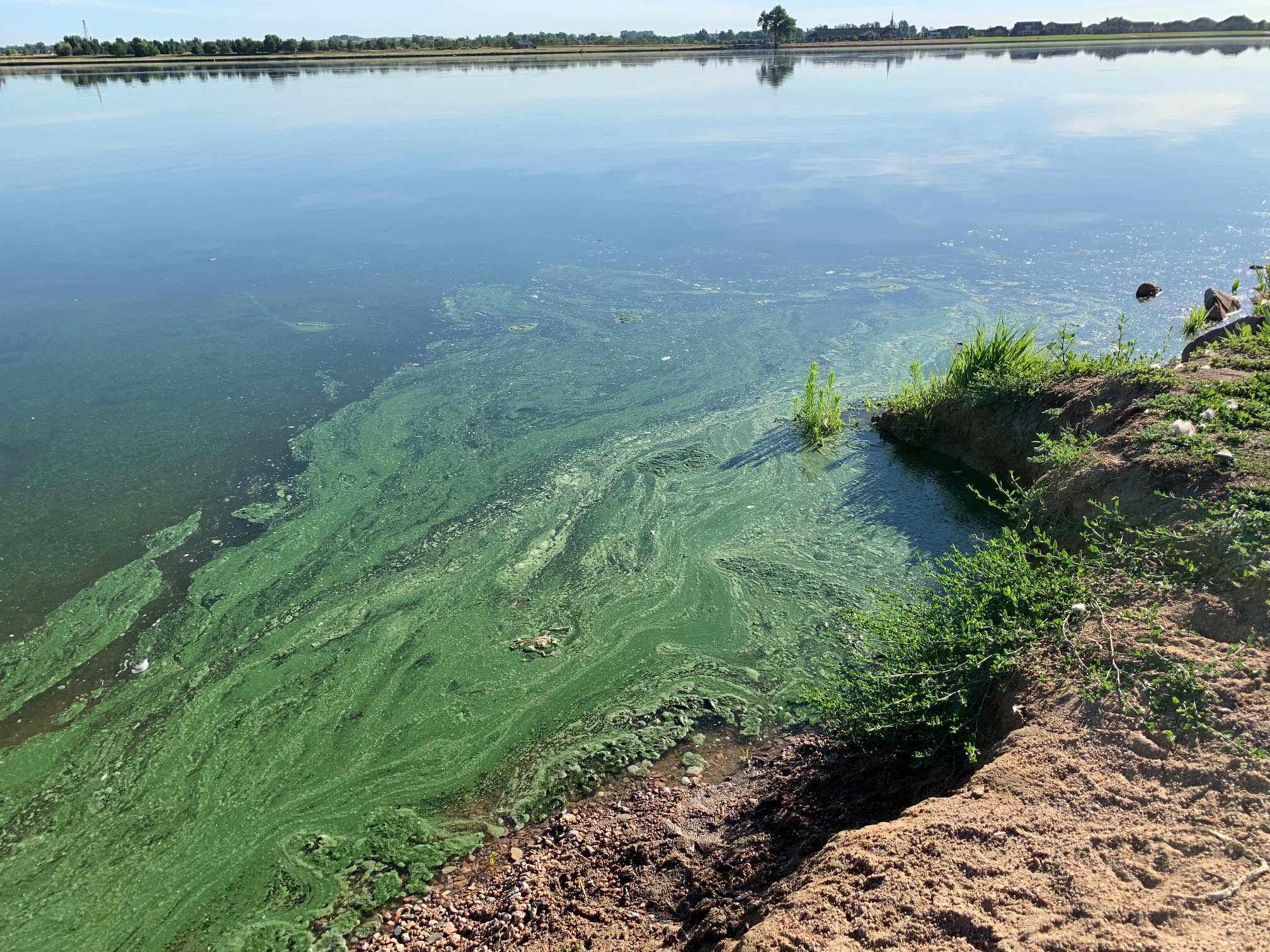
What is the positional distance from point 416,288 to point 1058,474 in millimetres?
8700

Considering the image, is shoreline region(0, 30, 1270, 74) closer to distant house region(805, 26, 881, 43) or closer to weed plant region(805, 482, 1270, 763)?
distant house region(805, 26, 881, 43)

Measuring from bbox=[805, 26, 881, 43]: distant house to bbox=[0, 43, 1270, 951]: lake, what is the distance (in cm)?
6689

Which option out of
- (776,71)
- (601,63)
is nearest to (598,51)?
(601,63)

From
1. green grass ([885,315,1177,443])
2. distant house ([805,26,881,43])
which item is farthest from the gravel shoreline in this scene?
distant house ([805,26,881,43])

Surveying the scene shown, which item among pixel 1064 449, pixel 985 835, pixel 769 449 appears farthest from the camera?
pixel 769 449

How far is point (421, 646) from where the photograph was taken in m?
4.62

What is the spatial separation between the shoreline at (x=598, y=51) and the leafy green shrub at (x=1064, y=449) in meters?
58.8

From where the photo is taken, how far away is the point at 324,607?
4.93 metres

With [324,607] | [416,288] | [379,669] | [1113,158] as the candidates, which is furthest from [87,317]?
[1113,158]

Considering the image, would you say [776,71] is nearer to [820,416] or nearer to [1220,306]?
[1220,306]

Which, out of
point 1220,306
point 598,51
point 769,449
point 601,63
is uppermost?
point 598,51

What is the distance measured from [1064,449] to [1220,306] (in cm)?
547

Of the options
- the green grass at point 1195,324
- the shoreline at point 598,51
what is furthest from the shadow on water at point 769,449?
Answer: the shoreline at point 598,51

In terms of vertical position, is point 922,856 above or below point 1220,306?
below
